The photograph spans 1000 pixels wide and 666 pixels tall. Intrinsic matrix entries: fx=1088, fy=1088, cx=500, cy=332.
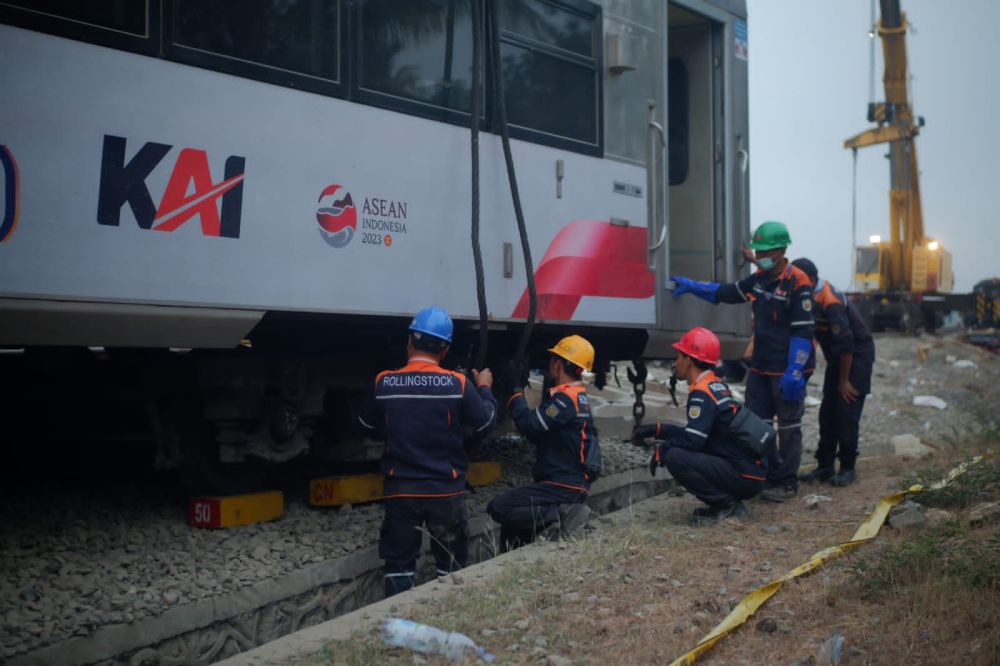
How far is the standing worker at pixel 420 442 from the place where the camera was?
18.7 feet

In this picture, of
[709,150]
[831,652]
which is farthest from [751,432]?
[709,150]

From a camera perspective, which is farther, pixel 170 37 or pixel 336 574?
pixel 336 574

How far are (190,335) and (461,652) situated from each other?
1979 mm

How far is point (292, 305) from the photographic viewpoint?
5406 mm

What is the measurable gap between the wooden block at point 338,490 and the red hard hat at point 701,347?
215cm

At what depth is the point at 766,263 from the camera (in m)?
7.57

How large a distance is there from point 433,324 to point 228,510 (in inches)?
59.4

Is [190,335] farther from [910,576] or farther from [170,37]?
[910,576]

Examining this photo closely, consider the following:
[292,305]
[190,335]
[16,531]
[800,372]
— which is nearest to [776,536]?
[800,372]

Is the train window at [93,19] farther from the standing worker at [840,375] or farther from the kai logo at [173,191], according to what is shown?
the standing worker at [840,375]

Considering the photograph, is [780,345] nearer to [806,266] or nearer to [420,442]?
[806,266]

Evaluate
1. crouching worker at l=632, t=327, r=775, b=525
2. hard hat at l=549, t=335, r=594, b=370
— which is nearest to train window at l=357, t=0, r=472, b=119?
hard hat at l=549, t=335, r=594, b=370

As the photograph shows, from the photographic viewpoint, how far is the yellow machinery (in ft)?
93.1

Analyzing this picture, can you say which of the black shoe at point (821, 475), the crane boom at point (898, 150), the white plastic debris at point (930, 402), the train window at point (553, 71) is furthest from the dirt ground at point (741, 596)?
the crane boom at point (898, 150)
